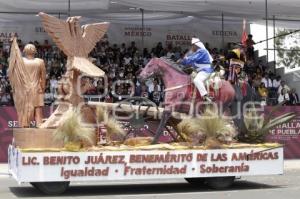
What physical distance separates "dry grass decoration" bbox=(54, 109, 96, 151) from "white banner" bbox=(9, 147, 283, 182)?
0.21 meters

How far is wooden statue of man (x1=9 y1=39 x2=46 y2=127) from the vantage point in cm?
1437

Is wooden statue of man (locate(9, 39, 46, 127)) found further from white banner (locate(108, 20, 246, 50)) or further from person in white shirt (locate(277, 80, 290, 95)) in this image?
white banner (locate(108, 20, 246, 50))

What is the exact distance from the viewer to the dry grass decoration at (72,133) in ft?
43.5

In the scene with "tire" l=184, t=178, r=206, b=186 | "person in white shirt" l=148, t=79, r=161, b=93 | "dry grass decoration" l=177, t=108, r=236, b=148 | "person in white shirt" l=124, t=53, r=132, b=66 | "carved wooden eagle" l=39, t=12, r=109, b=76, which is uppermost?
"carved wooden eagle" l=39, t=12, r=109, b=76

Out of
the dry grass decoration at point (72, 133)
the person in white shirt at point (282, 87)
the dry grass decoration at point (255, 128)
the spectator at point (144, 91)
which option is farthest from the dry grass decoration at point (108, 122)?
the person in white shirt at point (282, 87)

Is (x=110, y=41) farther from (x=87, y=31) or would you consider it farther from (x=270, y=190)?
(x=270, y=190)

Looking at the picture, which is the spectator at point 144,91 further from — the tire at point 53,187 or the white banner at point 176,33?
the tire at point 53,187

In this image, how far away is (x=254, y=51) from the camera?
32.5m

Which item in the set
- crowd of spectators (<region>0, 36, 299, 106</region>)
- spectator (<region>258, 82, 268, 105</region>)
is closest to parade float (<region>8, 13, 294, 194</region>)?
crowd of spectators (<region>0, 36, 299, 106</region>)

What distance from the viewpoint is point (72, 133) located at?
13266 mm

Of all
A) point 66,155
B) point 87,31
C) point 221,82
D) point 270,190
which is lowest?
point 270,190

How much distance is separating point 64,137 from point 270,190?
14.5ft

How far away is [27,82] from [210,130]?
4.12 m

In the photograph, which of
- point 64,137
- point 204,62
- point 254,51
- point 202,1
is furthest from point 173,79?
point 254,51
